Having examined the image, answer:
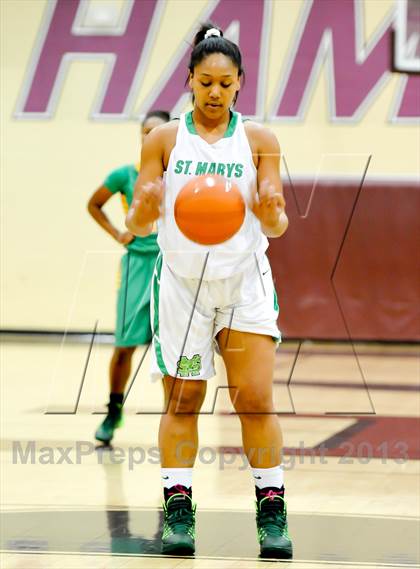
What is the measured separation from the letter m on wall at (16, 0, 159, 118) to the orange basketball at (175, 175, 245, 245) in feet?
24.8

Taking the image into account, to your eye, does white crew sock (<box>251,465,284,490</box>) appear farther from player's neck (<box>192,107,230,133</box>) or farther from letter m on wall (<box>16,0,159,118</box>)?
letter m on wall (<box>16,0,159,118</box>)

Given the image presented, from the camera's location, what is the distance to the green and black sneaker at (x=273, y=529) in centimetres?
373

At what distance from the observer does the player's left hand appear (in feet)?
11.7

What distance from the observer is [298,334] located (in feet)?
32.3

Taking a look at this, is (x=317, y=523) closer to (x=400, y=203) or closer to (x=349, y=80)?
(x=400, y=203)

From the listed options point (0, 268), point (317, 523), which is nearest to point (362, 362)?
point (0, 268)

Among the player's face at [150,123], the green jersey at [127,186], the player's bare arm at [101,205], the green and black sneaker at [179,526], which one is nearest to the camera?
the green and black sneaker at [179,526]

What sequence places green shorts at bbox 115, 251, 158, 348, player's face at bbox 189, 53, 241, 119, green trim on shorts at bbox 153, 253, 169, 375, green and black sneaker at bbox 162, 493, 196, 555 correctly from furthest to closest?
1. green shorts at bbox 115, 251, 158, 348
2. green trim on shorts at bbox 153, 253, 169, 375
3. green and black sneaker at bbox 162, 493, 196, 555
4. player's face at bbox 189, 53, 241, 119

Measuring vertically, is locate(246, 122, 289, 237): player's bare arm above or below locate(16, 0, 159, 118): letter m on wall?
below

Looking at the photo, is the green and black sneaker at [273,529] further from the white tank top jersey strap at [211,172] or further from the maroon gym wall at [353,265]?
the maroon gym wall at [353,265]

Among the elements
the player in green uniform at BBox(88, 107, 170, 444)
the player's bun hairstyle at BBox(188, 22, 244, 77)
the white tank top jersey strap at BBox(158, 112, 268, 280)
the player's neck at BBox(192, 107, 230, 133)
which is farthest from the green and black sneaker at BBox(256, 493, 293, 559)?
the player in green uniform at BBox(88, 107, 170, 444)

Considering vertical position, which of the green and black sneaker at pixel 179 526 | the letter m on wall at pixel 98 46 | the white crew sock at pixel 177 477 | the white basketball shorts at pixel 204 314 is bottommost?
the green and black sneaker at pixel 179 526

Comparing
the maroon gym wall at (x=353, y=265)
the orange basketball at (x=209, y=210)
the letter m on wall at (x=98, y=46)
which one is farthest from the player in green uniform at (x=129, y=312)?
the letter m on wall at (x=98, y=46)

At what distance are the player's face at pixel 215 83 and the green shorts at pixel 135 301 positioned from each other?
2.03 meters
